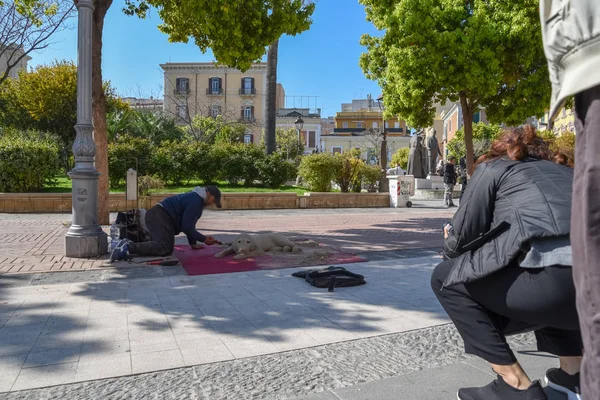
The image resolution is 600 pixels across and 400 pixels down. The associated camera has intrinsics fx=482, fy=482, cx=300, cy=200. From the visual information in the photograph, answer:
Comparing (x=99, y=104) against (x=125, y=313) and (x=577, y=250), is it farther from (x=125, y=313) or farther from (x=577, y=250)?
(x=577, y=250)

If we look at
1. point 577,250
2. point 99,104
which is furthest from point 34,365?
point 99,104

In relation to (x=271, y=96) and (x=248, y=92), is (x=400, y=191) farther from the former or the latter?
(x=248, y=92)

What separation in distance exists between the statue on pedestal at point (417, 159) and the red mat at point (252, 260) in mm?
20143

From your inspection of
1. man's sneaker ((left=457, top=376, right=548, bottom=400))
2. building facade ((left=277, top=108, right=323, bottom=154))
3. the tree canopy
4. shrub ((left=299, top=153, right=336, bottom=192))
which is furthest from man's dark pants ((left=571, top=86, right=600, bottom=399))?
building facade ((left=277, top=108, right=323, bottom=154))

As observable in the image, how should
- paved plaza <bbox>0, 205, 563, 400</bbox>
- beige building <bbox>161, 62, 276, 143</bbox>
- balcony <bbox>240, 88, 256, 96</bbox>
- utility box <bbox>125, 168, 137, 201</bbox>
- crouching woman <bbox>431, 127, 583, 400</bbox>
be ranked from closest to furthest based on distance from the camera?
crouching woman <bbox>431, 127, 583, 400</bbox> → paved plaza <bbox>0, 205, 563, 400</bbox> → utility box <bbox>125, 168, 137, 201</bbox> → beige building <bbox>161, 62, 276, 143</bbox> → balcony <bbox>240, 88, 256, 96</bbox>

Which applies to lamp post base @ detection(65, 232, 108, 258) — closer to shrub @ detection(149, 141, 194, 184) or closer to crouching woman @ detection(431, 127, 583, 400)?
crouching woman @ detection(431, 127, 583, 400)

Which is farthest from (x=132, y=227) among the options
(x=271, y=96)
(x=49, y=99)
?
(x=49, y=99)

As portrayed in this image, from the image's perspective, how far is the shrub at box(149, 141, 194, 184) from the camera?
18094mm

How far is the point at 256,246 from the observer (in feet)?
24.8

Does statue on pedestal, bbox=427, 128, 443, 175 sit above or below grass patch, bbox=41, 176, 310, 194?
above

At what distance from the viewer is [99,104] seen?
31.9ft

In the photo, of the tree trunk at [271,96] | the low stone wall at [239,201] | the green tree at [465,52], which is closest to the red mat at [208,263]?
the low stone wall at [239,201]

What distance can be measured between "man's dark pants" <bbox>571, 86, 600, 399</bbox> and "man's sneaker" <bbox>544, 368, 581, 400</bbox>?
180cm

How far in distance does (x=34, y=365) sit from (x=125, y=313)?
→ 3.99ft
